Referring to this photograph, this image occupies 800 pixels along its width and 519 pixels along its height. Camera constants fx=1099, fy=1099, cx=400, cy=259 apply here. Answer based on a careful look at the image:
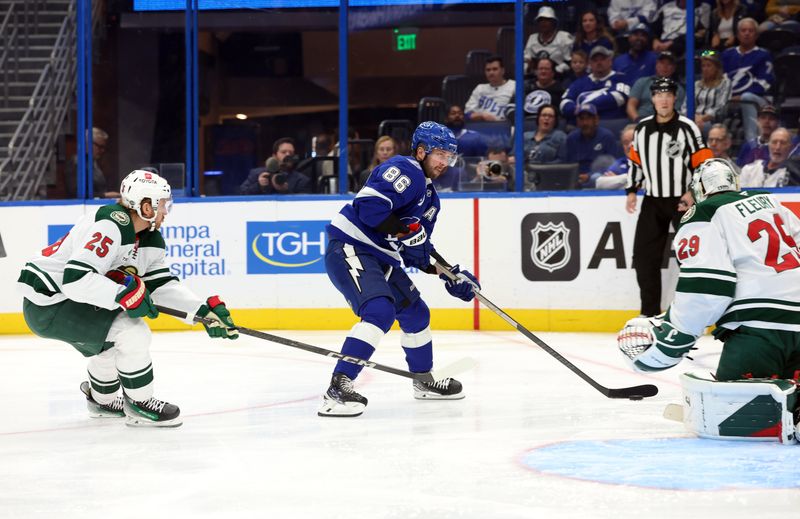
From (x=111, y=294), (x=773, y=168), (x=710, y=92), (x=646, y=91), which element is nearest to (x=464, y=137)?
(x=646, y=91)

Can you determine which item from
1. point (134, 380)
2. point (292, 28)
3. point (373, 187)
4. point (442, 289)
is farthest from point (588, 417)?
point (292, 28)

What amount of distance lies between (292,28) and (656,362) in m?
5.29

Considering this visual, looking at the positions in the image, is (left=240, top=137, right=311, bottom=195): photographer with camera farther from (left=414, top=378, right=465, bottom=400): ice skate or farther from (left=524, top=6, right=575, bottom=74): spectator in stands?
(left=414, top=378, right=465, bottom=400): ice skate

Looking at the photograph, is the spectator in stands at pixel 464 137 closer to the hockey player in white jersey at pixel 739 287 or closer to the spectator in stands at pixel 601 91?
the spectator in stands at pixel 601 91

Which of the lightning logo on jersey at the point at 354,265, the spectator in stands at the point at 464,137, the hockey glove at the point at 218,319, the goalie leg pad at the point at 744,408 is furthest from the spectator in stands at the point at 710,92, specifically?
the hockey glove at the point at 218,319

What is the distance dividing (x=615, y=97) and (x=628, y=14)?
616mm

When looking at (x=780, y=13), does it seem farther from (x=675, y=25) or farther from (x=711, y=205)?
(x=711, y=205)

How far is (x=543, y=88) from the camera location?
23.1 ft

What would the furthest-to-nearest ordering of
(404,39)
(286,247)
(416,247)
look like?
(404,39)
(286,247)
(416,247)

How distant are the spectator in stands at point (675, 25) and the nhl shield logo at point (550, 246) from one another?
51.7 inches

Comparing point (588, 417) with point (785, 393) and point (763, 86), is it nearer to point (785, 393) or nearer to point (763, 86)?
point (785, 393)

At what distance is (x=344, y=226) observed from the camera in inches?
155

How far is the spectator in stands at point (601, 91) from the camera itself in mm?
6957

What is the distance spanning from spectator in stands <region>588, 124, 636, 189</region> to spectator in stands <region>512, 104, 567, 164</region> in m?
0.25
